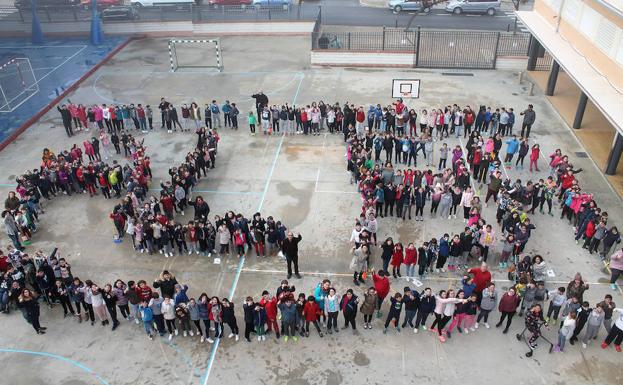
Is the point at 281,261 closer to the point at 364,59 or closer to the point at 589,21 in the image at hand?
the point at 589,21

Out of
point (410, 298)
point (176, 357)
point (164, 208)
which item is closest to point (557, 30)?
point (410, 298)

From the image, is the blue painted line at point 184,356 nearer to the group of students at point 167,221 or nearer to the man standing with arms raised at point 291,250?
the group of students at point 167,221

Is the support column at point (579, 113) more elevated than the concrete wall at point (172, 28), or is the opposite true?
the concrete wall at point (172, 28)

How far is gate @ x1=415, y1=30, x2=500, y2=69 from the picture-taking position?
1121 inches

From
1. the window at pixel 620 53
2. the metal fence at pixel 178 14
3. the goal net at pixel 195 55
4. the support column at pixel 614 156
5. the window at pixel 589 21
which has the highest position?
the window at pixel 589 21

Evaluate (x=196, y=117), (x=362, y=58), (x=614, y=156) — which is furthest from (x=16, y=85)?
(x=614, y=156)

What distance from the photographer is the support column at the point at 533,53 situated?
2689cm

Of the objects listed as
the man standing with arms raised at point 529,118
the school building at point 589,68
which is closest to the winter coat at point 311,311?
the school building at point 589,68

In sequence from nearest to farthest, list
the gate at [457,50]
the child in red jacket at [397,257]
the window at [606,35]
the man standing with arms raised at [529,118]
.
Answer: the child in red jacket at [397,257], the window at [606,35], the man standing with arms raised at [529,118], the gate at [457,50]

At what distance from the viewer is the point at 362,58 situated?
2884cm

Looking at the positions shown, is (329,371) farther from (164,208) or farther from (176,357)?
(164,208)

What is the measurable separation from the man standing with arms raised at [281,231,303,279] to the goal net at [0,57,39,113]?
18.3 meters

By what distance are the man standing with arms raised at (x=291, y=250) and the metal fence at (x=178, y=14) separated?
25.1 meters

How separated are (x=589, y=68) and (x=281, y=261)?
46.2 ft
